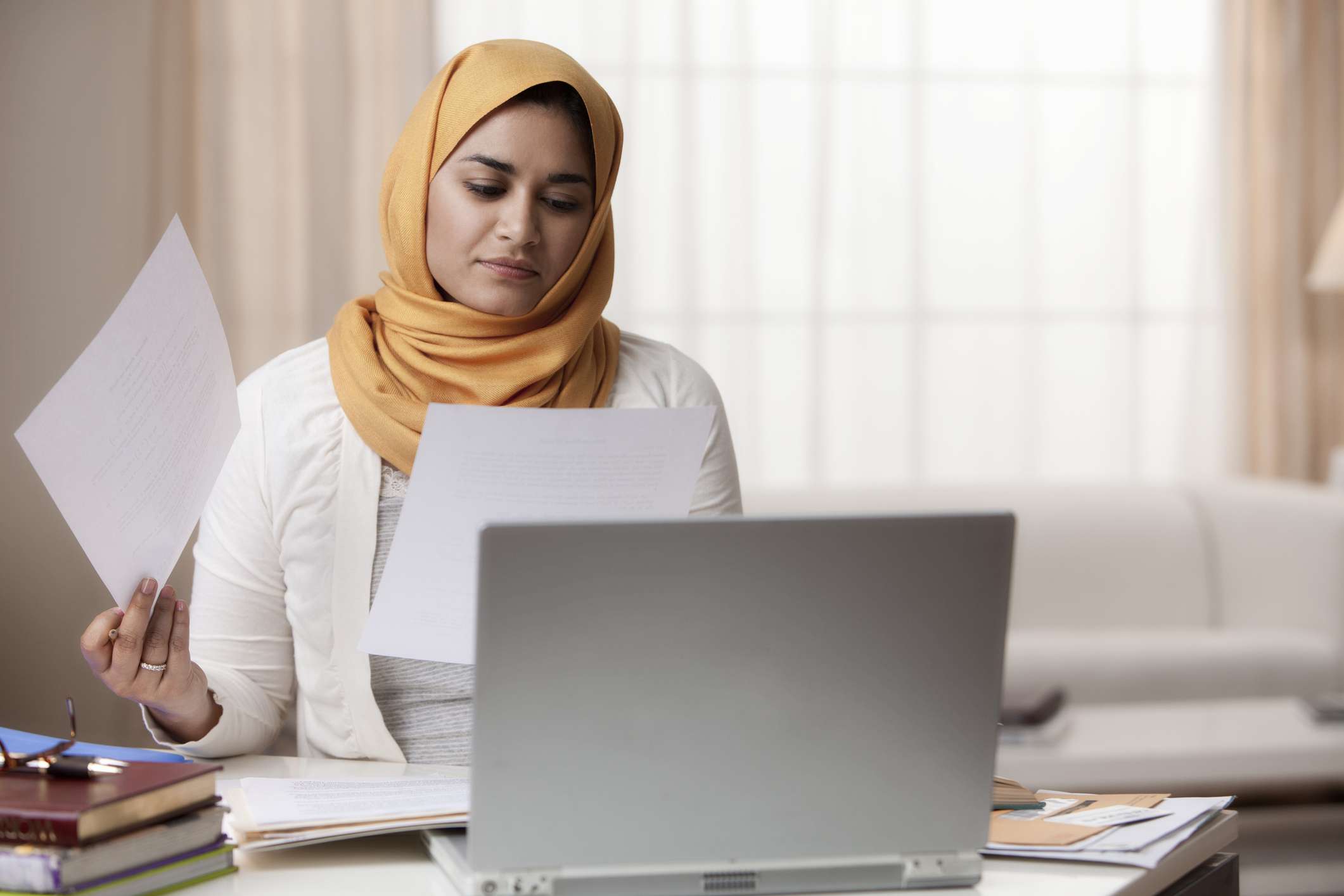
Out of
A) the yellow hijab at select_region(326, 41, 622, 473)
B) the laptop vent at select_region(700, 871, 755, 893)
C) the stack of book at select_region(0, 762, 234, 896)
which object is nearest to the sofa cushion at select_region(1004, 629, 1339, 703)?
the yellow hijab at select_region(326, 41, 622, 473)

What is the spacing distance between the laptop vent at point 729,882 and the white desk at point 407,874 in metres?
0.11

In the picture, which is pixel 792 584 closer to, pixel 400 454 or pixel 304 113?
pixel 400 454

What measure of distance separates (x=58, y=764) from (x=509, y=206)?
0.74 metres

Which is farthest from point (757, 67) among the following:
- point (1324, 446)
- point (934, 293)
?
point (1324, 446)

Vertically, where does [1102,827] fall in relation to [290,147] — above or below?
below

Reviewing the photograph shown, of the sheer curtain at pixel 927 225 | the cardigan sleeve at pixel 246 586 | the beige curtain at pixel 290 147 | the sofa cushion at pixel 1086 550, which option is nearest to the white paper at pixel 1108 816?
the cardigan sleeve at pixel 246 586

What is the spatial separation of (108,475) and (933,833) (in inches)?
22.8

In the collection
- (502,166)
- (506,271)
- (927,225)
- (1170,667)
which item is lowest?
(1170,667)

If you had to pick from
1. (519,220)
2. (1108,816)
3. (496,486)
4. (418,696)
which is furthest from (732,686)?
(519,220)

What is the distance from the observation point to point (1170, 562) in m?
3.25

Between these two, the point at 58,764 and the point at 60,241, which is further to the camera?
the point at 60,241

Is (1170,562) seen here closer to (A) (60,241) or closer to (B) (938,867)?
(B) (938,867)

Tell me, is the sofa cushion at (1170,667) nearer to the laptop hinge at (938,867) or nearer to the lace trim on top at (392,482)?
the lace trim on top at (392,482)

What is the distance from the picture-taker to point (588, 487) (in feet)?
3.05
